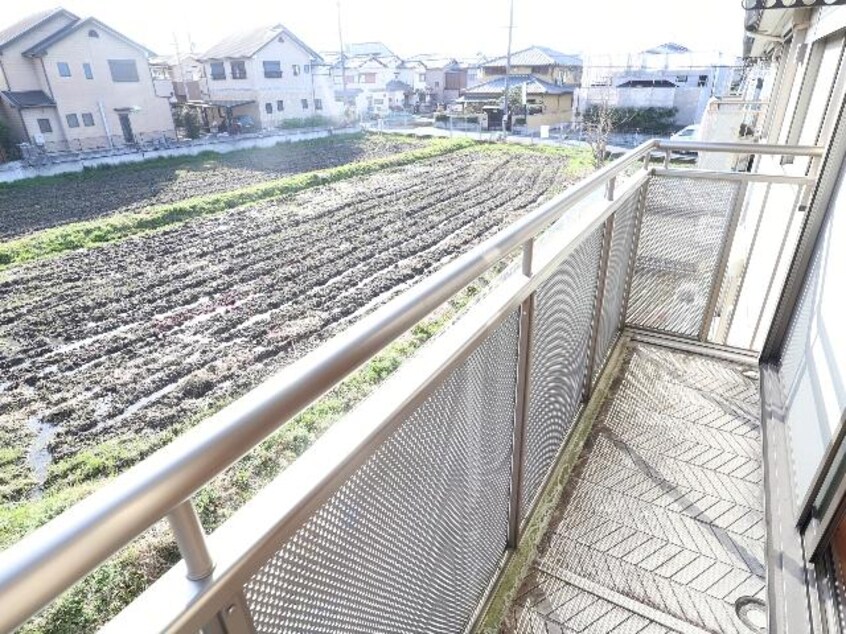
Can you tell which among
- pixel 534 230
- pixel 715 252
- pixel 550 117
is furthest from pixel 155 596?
pixel 550 117

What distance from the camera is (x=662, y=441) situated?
2.33m

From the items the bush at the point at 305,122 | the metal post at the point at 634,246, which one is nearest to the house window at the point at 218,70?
the bush at the point at 305,122

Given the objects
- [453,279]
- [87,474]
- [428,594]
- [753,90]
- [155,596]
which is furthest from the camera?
[753,90]

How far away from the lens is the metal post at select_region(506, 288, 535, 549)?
143 cm

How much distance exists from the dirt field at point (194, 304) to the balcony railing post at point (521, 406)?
477cm

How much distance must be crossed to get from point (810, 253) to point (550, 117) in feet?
90.4

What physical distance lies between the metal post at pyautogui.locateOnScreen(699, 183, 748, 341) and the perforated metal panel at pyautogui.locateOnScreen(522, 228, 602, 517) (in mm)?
1027

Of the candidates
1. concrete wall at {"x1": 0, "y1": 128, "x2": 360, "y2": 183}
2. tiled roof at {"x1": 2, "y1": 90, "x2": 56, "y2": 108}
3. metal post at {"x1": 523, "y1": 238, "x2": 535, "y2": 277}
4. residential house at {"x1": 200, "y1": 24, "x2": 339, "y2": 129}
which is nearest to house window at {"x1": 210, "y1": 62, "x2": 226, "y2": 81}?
residential house at {"x1": 200, "y1": 24, "x2": 339, "y2": 129}

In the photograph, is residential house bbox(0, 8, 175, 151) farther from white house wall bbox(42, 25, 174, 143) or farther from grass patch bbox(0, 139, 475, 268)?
grass patch bbox(0, 139, 475, 268)

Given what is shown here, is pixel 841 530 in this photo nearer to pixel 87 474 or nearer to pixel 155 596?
pixel 155 596

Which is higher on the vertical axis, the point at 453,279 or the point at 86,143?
the point at 453,279

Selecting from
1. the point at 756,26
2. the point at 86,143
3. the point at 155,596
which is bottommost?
the point at 86,143

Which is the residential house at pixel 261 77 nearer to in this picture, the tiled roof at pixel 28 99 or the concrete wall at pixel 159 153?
the concrete wall at pixel 159 153

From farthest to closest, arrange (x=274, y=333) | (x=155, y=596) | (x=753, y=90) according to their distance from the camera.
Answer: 1. (x=753, y=90)
2. (x=274, y=333)
3. (x=155, y=596)
